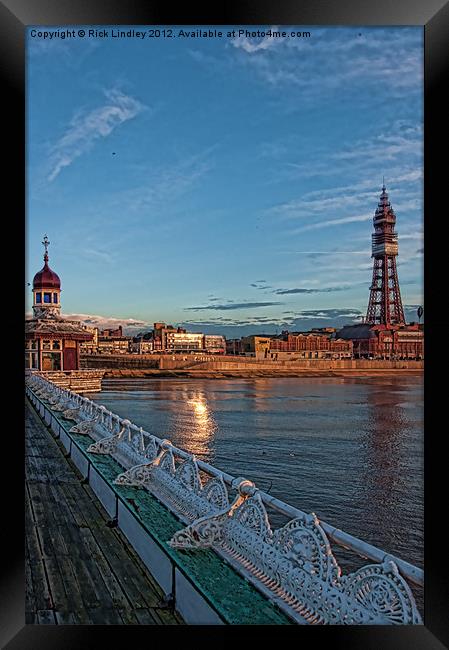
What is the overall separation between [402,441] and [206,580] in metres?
14.5

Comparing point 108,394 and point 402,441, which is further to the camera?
point 108,394

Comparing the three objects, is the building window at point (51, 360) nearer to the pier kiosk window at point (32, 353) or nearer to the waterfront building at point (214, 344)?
the pier kiosk window at point (32, 353)

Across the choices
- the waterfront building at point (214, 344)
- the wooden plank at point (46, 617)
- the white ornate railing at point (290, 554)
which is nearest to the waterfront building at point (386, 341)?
the waterfront building at point (214, 344)

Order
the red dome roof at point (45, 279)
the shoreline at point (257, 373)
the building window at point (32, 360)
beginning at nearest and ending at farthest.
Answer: the building window at point (32, 360)
the red dome roof at point (45, 279)
the shoreline at point (257, 373)

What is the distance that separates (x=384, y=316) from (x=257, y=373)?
2024cm

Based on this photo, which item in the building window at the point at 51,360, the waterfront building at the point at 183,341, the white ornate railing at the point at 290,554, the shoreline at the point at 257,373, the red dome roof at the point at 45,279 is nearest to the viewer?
the white ornate railing at the point at 290,554

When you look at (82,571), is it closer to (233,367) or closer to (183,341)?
(233,367)

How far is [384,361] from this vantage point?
5069cm

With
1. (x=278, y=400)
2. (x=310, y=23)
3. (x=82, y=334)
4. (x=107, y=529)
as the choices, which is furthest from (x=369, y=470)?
(x=278, y=400)

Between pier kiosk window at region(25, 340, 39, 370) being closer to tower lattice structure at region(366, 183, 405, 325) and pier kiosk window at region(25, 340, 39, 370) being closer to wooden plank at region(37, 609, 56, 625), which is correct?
wooden plank at region(37, 609, 56, 625)

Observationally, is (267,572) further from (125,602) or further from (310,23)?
(310,23)
